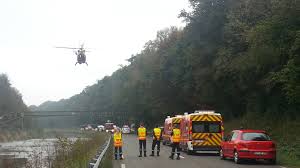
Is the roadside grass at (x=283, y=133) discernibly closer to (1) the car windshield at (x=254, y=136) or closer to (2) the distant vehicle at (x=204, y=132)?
(1) the car windshield at (x=254, y=136)

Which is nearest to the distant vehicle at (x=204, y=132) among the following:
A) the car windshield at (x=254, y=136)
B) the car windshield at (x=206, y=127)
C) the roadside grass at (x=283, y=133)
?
the car windshield at (x=206, y=127)

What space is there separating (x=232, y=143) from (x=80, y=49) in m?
15.6

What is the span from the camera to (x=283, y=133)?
39.9 metres

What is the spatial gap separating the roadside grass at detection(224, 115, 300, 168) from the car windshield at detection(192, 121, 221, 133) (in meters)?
3.90

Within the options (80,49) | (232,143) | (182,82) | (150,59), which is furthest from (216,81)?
(150,59)

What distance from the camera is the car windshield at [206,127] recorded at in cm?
3447

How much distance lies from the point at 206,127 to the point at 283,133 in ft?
26.7

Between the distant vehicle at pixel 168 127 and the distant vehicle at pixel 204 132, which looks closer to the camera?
the distant vehicle at pixel 204 132

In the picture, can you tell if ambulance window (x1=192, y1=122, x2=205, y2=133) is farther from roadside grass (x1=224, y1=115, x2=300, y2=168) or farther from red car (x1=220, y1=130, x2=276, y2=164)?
red car (x1=220, y1=130, x2=276, y2=164)

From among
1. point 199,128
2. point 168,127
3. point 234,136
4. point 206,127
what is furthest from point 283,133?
point 234,136

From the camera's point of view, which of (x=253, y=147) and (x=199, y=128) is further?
(x=199, y=128)

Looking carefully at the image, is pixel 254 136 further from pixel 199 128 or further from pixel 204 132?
pixel 199 128

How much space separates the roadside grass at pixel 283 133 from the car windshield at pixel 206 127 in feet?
12.8

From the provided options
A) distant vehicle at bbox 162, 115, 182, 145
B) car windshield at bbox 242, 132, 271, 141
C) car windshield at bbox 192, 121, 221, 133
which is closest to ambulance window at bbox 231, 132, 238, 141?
car windshield at bbox 242, 132, 271, 141
